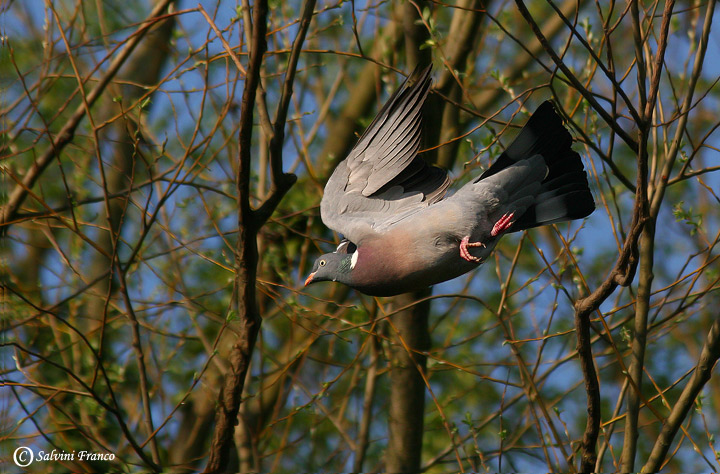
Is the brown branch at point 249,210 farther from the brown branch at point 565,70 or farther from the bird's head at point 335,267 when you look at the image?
the brown branch at point 565,70

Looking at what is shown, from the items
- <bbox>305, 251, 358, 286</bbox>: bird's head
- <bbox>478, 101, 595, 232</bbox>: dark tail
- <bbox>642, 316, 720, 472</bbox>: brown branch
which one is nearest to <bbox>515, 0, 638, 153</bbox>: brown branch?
<bbox>478, 101, 595, 232</bbox>: dark tail

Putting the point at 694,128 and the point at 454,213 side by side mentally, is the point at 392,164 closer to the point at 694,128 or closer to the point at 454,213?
the point at 454,213

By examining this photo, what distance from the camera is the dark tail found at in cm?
349

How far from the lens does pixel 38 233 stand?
6965 mm

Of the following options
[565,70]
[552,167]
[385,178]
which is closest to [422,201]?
[385,178]

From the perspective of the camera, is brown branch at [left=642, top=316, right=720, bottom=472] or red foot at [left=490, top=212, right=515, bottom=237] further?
red foot at [left=490, top=212, right=515, bottom=237]

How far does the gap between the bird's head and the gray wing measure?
107mm

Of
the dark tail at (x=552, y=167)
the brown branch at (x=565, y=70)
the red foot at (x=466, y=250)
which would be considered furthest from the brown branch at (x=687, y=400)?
the red foot at (x=466, y=250)

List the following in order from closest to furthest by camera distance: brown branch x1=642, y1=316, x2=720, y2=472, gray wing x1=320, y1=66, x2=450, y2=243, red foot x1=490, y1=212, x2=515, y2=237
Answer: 1. brown branch x1=642, y1=316, x2=720, y2=472
2. red foot x1=490, y1=212, x2=515, y2=237
3. gray wing x1=320, y1=66, x2=450, y2=243

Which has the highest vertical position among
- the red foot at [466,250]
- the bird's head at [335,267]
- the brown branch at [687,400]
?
the bird's head at [335,267]

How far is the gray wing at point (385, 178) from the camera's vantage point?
142 inches

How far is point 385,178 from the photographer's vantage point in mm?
3648

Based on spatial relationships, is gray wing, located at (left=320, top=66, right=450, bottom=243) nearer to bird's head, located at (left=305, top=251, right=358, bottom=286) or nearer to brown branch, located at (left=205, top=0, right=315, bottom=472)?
bird's head, located at (left=305, top=251, right=358, bottom=286)

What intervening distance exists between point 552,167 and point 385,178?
798 mm
